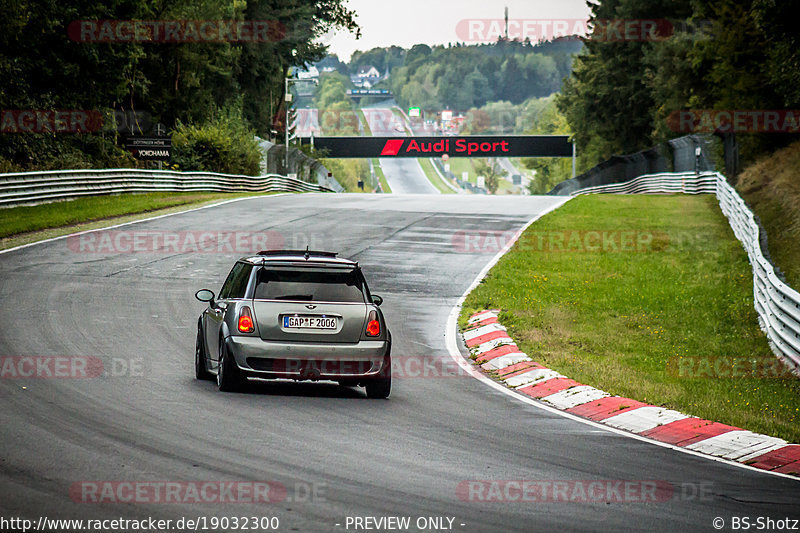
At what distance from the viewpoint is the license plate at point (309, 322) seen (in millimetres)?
10227

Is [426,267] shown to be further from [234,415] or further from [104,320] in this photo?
[234,415]

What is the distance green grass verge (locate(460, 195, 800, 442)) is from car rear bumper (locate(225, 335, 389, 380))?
3007mm

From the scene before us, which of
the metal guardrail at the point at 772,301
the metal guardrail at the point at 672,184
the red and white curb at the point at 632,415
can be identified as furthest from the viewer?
the metal guardrail at the point at 672,184

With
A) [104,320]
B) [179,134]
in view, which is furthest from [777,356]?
[179,134]

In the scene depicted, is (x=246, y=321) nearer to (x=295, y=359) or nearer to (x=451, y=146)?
(x=295, y=359)

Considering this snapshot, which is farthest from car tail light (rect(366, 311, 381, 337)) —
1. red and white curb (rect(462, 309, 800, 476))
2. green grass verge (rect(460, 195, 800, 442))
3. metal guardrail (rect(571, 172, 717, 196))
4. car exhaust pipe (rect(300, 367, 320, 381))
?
metal guardrail (rect(571, 172, 717, 196))

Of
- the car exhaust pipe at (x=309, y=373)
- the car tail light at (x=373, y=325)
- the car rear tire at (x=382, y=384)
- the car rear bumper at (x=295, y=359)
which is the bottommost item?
the car rear tire at (x=382, y=384)

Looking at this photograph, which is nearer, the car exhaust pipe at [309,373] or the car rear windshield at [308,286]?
the car exhaust pipe at [309,373]

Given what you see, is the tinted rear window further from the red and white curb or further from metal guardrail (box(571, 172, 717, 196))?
metal guardrail (box(571, 172, 717, 196))

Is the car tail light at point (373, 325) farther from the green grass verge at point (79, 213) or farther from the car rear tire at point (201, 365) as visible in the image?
the green grass verge at point (79, 213)

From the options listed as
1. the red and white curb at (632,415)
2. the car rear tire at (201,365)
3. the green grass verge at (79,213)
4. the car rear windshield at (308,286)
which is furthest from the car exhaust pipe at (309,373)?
the green grass verge at (79,213)

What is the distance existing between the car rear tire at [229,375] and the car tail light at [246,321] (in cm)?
27

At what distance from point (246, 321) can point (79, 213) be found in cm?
1997

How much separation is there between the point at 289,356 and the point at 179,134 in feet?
146
